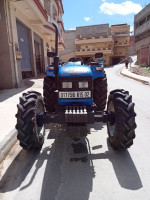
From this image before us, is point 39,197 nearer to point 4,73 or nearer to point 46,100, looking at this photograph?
point 46,100

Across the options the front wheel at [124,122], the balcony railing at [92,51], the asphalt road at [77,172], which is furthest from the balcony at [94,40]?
the front wheel at [124,122]

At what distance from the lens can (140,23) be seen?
116ft

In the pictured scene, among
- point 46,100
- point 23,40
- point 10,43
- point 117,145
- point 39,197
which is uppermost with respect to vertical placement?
point 23,40

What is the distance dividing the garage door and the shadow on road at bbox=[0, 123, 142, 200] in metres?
8.72

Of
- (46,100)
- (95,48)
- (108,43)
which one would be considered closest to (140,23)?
(108,43)

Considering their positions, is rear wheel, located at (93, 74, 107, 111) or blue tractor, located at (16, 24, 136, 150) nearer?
blue tractor, located at (16, 24, 136, 150)

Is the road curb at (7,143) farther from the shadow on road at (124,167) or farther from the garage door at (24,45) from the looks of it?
the garage door at (24,45)

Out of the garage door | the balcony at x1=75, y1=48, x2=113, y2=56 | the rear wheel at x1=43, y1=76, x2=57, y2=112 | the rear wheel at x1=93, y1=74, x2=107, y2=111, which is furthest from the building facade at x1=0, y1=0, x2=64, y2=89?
the balcony at x1=75, y1=48, x2=113, y2=56

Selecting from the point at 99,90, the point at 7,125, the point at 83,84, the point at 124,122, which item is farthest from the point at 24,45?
the point at 124,122

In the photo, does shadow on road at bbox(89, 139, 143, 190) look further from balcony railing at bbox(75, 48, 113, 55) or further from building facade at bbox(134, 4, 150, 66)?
balcony railing at bbox(75, 48, 113, 55)

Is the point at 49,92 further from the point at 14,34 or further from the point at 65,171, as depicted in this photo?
the point at 14,34

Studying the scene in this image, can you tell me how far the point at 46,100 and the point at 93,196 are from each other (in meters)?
2.53

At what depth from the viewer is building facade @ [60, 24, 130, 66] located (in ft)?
136

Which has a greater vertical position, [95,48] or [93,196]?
[95,48]
